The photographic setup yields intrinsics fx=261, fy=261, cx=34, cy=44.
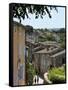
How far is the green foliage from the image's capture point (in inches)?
64.3

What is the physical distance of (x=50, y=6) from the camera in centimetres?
164

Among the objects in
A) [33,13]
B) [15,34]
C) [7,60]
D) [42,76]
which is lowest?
[42,76]

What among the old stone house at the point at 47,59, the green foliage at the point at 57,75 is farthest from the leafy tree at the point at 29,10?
the green foliage at the point at 57,75

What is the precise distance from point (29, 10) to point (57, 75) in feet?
1.45

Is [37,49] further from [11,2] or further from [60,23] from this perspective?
[11,2]

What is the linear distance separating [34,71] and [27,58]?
92 millimetres

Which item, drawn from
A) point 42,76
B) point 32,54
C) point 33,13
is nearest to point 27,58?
point 32,54

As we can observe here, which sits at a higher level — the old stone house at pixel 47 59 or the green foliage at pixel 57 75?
the old stone house at pixel 47 59

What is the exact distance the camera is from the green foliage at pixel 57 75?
163 centimetres

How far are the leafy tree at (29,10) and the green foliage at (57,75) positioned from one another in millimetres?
341

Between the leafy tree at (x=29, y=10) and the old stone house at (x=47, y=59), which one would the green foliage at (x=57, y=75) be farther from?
the leafy tree at (x=29, y=10)

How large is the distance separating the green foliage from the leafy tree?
34 centimetres

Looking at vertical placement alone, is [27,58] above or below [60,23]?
below

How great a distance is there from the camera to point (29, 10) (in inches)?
62.8
